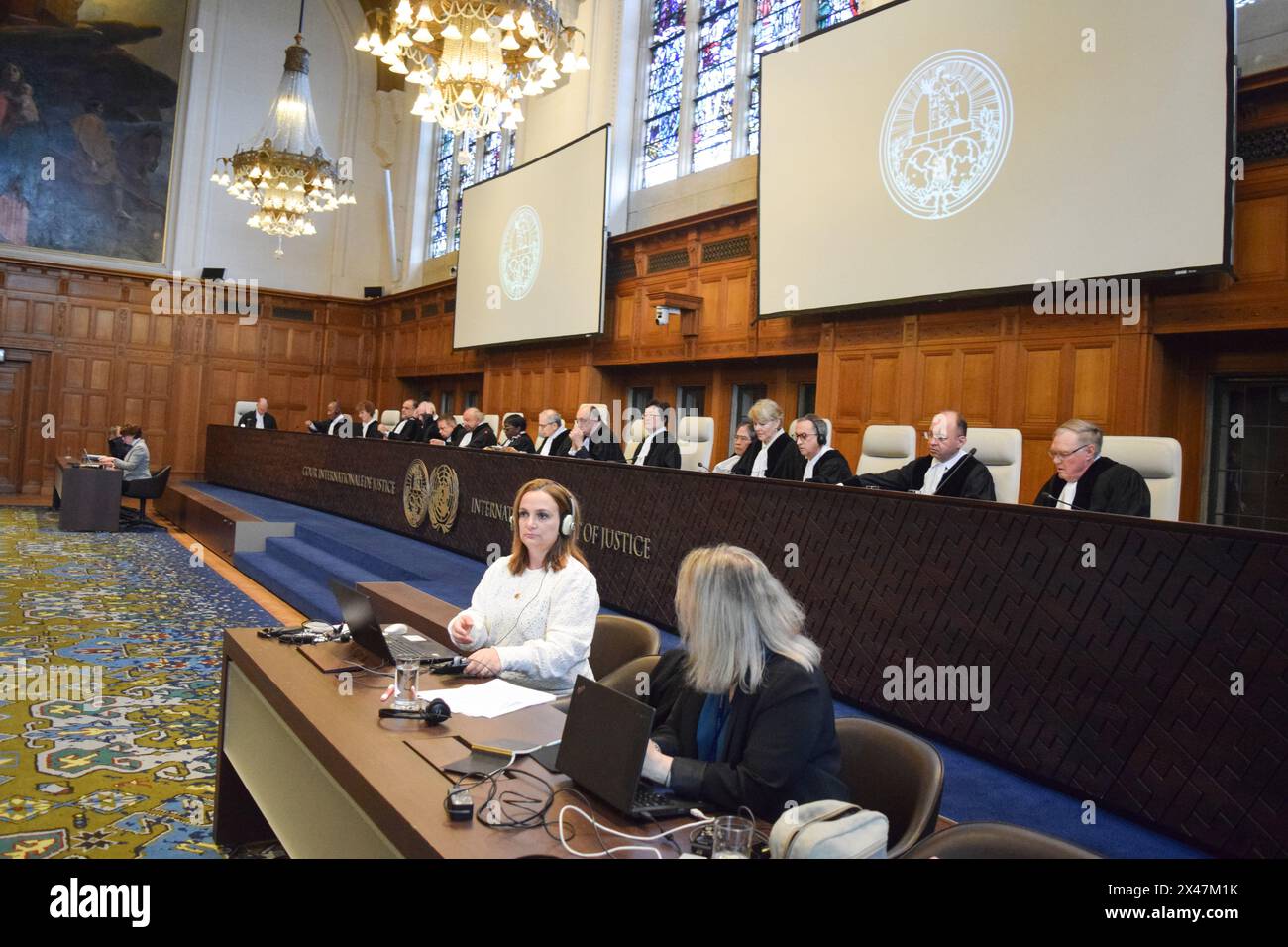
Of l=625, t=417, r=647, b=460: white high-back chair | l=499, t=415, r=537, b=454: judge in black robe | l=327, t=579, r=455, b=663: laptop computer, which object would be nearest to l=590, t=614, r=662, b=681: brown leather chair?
l=327, t=579, r=455, b=663: laptop computer

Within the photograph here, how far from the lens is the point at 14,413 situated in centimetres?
1388

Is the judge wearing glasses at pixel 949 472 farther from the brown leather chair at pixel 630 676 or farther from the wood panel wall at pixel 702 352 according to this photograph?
the brown leather chair at pixel 630 676

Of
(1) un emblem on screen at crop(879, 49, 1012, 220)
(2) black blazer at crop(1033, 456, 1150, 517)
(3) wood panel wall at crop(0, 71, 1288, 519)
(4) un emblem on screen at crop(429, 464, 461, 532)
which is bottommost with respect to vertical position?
(4) un emblem on screen at crop(429, 464, 461, 532)

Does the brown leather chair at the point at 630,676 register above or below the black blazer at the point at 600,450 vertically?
below

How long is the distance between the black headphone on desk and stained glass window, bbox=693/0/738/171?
8.37 meters

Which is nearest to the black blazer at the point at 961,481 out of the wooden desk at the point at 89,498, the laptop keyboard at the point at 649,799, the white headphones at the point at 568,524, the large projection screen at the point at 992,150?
the large projection screen at the point at 992,150

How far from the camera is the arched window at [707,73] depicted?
29.5 feet

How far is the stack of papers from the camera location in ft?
7.16

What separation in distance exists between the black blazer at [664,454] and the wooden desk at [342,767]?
4.31m

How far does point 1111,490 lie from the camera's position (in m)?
4.32

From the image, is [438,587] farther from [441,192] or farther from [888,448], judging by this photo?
[441,192]

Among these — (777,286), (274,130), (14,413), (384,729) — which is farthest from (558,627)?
(14,413)

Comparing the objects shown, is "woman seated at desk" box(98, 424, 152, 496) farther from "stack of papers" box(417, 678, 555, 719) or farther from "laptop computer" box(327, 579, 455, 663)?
"stack of papers" box(417, 678, 555, 719)

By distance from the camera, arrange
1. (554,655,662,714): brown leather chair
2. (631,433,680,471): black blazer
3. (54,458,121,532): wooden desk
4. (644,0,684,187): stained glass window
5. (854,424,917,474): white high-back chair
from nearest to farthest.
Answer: (554,655,662,714): brown leather chair < (854,424,917,474): white high-back chair < (631,433,680,471): black blazer < (54,458,121,532): wooden desk < (644,0,684,187): stained glass window
